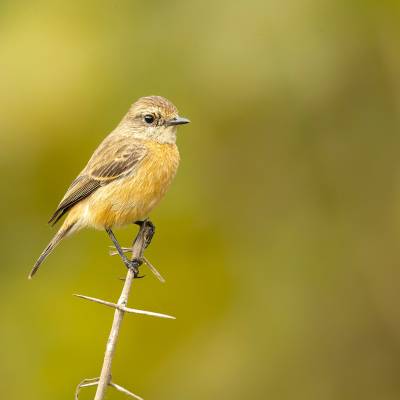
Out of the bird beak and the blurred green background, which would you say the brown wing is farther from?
the blurred green background

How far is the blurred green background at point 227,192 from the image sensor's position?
298 inches

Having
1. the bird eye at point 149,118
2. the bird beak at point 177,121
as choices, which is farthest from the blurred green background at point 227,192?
the bird beak at point 177,121

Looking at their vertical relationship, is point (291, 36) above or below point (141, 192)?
above

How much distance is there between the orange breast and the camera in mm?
6633

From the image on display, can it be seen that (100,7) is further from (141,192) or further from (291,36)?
(141,192)

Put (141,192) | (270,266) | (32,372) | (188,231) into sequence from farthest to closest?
(270,266) → (188,231) → (32,372) → (141,192)

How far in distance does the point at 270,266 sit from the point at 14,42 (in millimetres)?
3151

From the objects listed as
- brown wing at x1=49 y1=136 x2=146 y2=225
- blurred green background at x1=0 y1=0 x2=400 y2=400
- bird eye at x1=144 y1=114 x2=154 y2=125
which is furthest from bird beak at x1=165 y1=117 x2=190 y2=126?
blurred green background at x1=0 y1=0 x2=400 y2=400

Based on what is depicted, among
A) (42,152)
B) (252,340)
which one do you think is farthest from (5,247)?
(252,340)

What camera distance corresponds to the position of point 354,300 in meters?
8.48

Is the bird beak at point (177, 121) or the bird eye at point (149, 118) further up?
the bird eye at point (149, 118)

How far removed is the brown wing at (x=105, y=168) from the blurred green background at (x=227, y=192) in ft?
2.77

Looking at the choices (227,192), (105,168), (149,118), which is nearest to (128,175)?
(105,168)

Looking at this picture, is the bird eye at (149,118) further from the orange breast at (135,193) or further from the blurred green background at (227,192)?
the blurred green background at (227,192)
